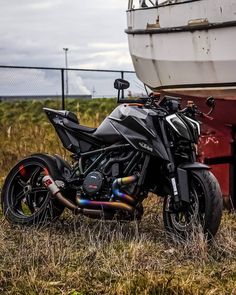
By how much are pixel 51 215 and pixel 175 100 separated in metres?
1.55

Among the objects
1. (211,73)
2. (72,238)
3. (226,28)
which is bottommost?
(72,238)

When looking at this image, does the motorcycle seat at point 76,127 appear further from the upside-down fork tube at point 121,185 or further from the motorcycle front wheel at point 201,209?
the motorcycle front wheel at point 201,209

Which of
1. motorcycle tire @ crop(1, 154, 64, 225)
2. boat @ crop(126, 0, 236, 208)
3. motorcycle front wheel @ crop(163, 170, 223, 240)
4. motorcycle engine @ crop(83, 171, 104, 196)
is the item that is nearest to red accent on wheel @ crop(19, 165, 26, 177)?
motorcycle tire @ crop(1, 154, 64, 225)

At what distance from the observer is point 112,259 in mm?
4734

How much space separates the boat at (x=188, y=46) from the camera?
314 inches

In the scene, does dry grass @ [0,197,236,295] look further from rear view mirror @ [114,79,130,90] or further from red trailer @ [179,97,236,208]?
red trailer @ [179,97,236,208]

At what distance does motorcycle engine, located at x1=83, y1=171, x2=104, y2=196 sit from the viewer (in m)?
5.80

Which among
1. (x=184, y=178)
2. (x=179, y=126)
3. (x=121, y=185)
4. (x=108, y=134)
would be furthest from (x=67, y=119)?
(x=184, y=178)

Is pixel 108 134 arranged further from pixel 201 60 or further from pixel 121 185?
pixel 201 60

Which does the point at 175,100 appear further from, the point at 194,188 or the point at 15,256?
the point at 15,256

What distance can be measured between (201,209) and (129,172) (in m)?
0.72

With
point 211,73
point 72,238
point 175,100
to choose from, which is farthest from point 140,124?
point 211,73

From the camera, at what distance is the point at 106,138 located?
592 centimetres

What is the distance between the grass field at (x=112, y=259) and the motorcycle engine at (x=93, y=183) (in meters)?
0.34
